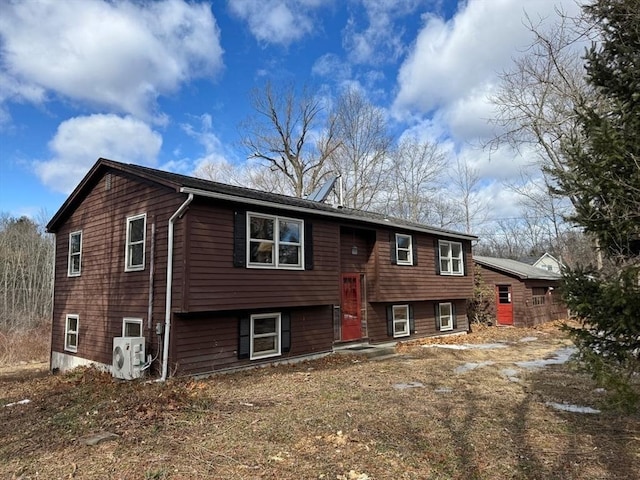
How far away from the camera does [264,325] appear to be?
11.4 metres

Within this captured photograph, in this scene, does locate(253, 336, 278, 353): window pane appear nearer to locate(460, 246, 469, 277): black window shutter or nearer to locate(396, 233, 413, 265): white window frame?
locate(396, 233, 413, 265): white window frame

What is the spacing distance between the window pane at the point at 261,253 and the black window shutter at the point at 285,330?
1.68 meters

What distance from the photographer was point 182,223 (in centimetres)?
955

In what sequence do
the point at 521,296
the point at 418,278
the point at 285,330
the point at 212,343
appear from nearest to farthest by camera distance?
the point at 212,343 < the point at 285,330 < the point at 418,278 < the point at 521,296

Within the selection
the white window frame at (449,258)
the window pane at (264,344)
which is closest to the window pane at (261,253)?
the window pane at (264,344)

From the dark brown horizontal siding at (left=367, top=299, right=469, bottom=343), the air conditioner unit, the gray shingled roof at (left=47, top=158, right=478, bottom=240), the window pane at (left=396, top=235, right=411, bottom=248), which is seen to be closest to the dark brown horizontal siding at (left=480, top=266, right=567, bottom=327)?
the dark brown horizontal siding at (left=367, top=299, right=469, bottom=343)

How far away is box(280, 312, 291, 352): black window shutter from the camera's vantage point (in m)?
11.6

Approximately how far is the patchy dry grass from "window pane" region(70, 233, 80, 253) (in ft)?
17.2

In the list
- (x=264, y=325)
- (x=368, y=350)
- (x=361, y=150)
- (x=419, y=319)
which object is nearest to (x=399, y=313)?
(x=419, y=319)

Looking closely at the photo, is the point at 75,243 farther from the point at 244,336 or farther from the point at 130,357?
the point at 244,336

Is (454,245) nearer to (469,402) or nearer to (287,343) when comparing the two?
(287,343)

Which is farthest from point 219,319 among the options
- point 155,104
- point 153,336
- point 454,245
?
point 155,104

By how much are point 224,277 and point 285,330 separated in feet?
8.86

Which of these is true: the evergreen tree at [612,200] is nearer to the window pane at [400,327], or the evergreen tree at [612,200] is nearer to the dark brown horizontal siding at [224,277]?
the dark brown horizontal siding at [224,277]
